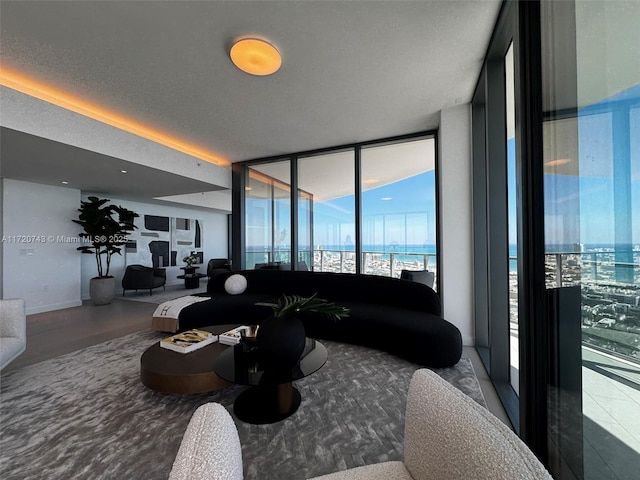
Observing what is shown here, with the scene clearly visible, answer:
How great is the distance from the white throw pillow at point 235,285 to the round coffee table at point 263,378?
1.90 metres

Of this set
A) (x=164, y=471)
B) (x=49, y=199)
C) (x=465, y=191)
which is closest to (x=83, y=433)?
(x=164, y=471)

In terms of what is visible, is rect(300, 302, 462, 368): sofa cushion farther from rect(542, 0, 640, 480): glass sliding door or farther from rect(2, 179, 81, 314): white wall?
rect(2, 179, 81, 314): white wall

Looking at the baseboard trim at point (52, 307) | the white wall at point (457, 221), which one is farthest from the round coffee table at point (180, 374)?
the baseboard trim at point (52, 307)

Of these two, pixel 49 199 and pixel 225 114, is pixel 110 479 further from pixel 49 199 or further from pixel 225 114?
pixel 49 199

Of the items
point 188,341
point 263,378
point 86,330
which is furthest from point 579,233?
point 86,330

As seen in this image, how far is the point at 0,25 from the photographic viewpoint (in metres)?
1.95

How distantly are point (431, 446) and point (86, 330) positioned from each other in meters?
4.75

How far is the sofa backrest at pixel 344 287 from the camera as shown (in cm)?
306

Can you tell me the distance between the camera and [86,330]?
3695 mm

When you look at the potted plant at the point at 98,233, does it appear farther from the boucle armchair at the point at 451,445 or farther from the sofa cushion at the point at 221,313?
the boucle armchair at the point at 451,445

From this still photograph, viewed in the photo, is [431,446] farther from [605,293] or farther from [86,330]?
[86,330]

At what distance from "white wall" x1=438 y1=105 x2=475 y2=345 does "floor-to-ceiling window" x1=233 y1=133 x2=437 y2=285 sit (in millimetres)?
681

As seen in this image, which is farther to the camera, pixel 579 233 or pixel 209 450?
pixel 579 233

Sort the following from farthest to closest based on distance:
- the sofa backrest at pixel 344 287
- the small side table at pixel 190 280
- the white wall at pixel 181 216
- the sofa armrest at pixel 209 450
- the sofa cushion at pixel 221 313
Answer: the small side table at pixel 190 280 < the white wall at pixel 181 216 < the sofa cushion at pixel 221 313 < the sofa backrest at pixel 344 287 < the sofa armrest at pixel 209 450
